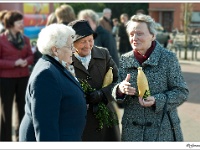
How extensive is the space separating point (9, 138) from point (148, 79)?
8.80 ft

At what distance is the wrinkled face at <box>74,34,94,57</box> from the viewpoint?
9.99 ft

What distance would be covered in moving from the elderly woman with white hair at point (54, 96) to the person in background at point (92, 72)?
0.50m

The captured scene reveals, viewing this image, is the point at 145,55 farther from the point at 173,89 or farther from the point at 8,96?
the point at 8,96

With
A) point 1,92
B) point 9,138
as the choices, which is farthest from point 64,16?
point 9,138

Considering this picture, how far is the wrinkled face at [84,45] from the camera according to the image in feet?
9.99

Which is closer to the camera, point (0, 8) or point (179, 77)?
point (179, 77)

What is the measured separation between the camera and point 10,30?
479cm

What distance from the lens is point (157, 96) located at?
8.70 ft

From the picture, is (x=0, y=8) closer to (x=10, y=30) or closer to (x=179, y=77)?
(x=10, y=30)

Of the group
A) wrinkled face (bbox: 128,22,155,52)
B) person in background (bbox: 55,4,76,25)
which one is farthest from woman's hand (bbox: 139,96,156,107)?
person in background (bbox: 55,4,76,25)

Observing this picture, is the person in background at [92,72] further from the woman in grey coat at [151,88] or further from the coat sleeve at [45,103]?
the coat sleeve at [45,103]

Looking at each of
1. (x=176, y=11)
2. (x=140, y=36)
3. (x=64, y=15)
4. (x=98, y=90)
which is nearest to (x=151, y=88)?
(x=140, y=36)

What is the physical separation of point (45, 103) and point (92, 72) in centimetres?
93

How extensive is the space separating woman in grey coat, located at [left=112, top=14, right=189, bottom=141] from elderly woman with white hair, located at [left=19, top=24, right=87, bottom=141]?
0.43 m
